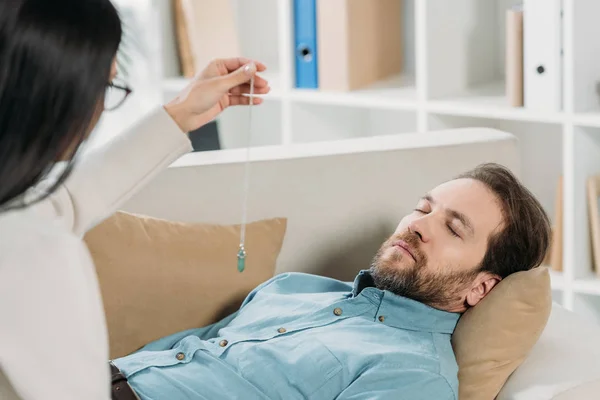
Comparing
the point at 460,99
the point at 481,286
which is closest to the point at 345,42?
the point at 460,99

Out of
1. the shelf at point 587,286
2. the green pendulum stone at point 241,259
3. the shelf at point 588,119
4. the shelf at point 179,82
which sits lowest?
the shelf at point 587,286

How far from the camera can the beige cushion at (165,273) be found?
6.02 ft

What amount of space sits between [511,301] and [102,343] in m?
0.81

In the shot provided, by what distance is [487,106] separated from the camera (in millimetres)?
2686

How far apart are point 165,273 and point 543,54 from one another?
122 cm

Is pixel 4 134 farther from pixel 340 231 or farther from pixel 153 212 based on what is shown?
pixel 340 231

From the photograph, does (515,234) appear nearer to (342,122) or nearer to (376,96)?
(376,96)

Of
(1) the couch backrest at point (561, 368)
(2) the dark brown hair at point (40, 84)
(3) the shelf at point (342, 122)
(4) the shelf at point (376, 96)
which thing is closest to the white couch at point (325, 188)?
(1) the couch backrest at point (561, 368)

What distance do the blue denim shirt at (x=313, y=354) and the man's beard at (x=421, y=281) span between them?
2cm

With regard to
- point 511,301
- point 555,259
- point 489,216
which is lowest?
point 555,259

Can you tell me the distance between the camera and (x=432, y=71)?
2.84m

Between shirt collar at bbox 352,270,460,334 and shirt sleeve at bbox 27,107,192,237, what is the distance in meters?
0.51

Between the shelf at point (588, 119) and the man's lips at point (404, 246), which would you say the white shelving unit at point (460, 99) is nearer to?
the shelf at point (588, 119)

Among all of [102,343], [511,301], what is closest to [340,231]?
[511,301]
